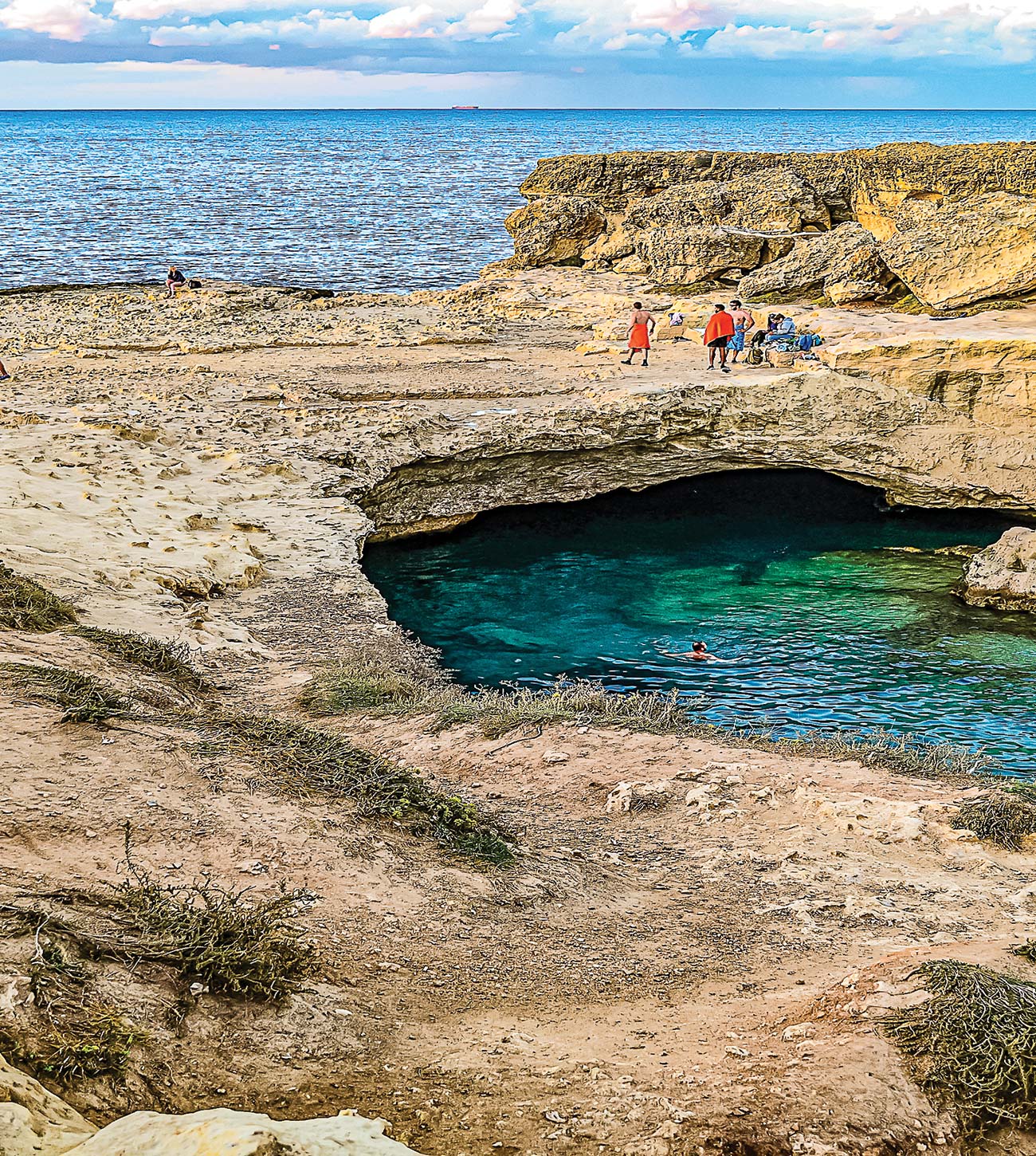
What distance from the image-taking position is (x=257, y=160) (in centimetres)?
11338

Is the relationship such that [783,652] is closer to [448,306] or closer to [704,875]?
[704,875]

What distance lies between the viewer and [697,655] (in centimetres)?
1496

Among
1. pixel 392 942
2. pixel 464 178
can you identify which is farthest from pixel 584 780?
pixel 464 178

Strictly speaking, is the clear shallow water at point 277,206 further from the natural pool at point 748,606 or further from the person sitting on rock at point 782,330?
the natural pool at point 748,606

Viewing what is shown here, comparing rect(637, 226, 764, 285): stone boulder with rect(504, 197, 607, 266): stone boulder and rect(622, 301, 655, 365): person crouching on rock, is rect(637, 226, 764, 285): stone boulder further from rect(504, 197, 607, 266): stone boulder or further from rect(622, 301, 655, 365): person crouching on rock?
rect(622, 301, 655, 365): person crouching on rock

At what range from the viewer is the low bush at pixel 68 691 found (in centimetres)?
764

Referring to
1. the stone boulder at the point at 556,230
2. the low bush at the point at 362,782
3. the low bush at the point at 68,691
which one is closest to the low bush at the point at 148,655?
the low bush at the point at 68,691

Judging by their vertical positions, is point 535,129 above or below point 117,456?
above

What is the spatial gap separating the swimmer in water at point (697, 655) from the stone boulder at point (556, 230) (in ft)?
79.1

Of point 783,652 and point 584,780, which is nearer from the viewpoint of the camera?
point 584,780

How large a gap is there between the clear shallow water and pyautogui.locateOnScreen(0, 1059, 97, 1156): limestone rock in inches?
1445

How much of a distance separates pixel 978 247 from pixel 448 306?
47.0 feet

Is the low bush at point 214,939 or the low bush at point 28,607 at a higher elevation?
the low bush at point 28,607

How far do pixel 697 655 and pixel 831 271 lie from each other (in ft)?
50.1
